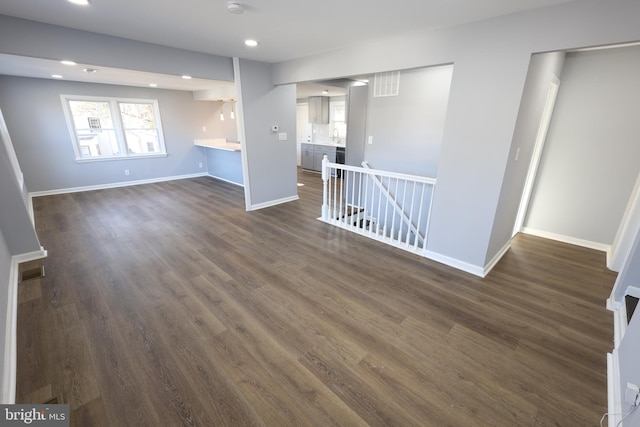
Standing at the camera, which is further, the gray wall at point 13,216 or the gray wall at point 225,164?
the gray wall at point 225,164

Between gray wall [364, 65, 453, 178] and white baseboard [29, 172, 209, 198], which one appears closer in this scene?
gray wall [364, 65, 453, 178]

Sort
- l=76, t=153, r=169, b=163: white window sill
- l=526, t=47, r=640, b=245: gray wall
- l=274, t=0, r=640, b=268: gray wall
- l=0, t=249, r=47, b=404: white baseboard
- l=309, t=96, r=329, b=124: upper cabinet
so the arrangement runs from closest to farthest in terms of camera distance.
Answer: l=0, t=249, r=47, b=404: white baseboard, l=274, t=0, r=640, b=268: gray wall, l=526, t=47, r=640, b=245: gray wall, l=76, t=153, r=169, b=163: white window sill, l=309, t=96, r=329, b=124: upper cabinet

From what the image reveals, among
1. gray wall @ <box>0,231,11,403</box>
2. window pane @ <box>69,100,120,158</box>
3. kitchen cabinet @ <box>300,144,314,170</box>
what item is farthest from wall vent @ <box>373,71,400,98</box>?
window pane @ <box>69,100,120,158</box>

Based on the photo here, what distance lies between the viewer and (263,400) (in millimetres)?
1535

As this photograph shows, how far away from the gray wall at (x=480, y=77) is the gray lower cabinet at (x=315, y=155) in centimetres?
453

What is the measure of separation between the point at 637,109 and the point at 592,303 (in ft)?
7.91

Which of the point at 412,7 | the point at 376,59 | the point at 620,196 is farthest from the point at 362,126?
the point at 620,196

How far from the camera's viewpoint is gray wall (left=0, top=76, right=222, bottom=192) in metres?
5.01

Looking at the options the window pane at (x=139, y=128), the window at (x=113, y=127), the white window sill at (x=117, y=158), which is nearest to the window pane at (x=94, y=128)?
the window at (x=113, y=127)

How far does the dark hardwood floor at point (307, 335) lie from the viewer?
59.4 inches

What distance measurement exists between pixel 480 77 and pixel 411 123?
149cm

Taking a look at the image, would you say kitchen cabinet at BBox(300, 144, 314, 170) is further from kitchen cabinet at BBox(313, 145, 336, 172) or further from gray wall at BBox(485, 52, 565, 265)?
gray wall at BBox(485, 52, 565, 265)

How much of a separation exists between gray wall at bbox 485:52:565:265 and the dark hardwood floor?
472 millimetres

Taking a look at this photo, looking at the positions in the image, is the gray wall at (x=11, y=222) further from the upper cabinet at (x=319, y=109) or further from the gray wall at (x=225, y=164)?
the upper cabinet at (x=319, y=109)
